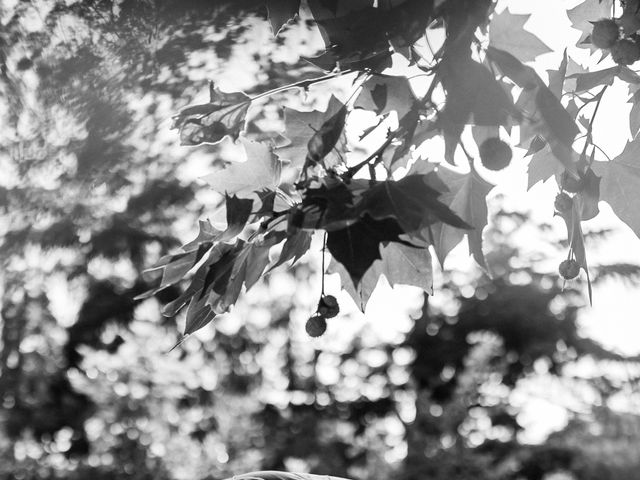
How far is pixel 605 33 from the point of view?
50 centimetres

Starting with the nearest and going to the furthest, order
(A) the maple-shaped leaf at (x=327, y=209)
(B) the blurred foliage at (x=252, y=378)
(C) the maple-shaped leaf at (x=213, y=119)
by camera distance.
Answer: (A) the maple-shaped leaf at (x=327, y=209) < (C) the maple-shaped leaf at (x=213, y=119) < (B) the blurred foliage at (x=252, y=378)

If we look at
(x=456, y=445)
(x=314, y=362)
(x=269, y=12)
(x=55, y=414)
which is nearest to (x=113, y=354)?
(x=55, y=414)

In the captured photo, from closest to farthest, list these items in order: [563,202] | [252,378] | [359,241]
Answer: [359,241], [563,202], [252,378]

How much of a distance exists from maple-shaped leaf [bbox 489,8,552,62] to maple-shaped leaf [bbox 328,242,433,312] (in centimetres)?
11

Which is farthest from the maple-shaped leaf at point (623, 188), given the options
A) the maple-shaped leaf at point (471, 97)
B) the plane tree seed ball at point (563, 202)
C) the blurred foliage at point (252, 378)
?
the blurred foliage at point (252, 378)

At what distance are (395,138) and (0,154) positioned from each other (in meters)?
0.61

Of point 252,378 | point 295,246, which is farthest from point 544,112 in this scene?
point 252,378

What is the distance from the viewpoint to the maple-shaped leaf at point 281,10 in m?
0.45

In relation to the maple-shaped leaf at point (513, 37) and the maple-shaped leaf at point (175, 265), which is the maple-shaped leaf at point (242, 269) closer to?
the maple-shaped leaf at point (175, 265)

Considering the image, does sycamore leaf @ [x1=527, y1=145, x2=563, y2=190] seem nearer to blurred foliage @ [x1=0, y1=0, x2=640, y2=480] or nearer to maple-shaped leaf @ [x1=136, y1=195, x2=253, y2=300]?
maple-shaped leaf @ [x1=136, y1=195, x2=253, y2=300]

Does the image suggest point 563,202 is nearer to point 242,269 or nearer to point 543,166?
point 543,166

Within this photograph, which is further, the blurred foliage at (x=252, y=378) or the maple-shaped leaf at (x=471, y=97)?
the blurred foliage at (x=252, y=378)

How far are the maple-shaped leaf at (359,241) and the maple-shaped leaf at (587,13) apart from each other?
301 mm

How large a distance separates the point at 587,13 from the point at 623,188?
0.15 m
